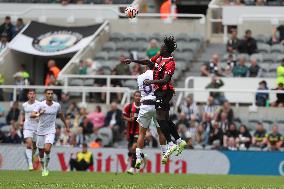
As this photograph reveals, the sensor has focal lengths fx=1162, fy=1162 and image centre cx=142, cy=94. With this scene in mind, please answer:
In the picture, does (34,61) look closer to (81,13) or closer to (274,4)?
(81,13)

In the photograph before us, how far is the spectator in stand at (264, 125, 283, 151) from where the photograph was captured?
31.3 metres

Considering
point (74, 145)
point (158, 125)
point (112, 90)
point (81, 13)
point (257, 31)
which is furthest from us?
point (81, 13)

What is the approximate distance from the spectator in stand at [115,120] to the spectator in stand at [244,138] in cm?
362

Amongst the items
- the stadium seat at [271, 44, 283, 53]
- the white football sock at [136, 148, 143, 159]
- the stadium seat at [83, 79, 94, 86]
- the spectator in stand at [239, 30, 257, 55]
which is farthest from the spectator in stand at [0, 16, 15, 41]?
the white football sock at [136, 148, 143, 159]

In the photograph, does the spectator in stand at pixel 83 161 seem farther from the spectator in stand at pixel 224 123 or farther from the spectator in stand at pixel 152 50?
the spectator in stand at pixel 152 50

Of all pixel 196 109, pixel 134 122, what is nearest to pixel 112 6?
pixel 196 109

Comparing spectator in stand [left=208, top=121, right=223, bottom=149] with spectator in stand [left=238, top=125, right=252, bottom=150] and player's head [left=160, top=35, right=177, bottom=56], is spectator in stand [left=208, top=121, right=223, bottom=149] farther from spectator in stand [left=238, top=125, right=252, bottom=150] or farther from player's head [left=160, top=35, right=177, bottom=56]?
player's head [left=160, top=35, right=177, bottom=56]

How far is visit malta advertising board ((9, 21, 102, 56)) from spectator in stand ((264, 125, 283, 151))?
31.9 feet

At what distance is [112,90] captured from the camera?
3472 centimetres

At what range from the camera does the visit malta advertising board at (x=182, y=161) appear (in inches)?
1198

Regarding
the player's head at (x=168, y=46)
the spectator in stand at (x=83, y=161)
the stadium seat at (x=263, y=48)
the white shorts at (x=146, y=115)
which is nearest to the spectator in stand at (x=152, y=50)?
the stadium seat at (x=263, y=48)

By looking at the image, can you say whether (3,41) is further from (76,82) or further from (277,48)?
(277,48)

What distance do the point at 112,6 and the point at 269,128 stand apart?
10052mm

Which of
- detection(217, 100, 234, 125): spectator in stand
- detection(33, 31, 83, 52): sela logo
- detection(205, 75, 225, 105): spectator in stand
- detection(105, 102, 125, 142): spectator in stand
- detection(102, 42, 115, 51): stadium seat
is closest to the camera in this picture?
detection(217, 100, 234, 125): spectator in stand
